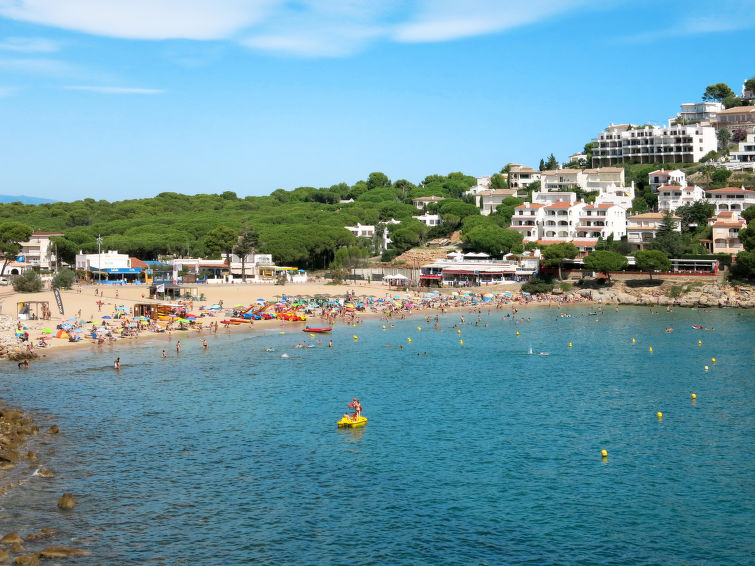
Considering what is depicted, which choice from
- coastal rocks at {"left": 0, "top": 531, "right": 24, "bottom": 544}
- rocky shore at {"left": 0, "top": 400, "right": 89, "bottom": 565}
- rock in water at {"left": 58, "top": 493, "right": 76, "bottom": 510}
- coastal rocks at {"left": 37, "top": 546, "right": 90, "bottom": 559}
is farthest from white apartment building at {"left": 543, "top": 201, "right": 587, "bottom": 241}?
coastal rocks at {"left": 0, "top": 531, "right": 24, "bottom": 544}

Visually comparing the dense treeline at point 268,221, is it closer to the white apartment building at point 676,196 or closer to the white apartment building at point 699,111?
the white apartment building at point 676,196

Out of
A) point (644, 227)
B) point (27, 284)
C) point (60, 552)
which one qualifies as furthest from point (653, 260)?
point (60, 552)

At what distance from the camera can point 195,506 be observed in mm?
23250

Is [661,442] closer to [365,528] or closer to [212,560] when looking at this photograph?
[365,528]

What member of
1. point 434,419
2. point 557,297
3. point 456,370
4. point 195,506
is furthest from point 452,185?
point 195,506

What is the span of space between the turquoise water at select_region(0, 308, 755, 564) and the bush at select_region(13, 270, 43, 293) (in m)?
27.5

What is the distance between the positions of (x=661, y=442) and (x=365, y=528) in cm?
1420

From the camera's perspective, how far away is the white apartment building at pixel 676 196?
92688mm

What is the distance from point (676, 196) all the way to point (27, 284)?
72.5 m

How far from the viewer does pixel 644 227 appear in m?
87.2

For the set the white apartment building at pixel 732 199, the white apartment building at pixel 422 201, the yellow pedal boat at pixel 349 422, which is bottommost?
the yellow pedal boat at pixel 349 422

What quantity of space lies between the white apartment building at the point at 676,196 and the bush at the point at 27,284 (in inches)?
2748

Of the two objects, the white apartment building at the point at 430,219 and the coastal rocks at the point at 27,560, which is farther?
the white apartment building at the point at 430,219

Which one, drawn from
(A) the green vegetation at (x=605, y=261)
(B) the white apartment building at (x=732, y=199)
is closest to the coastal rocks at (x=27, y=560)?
(A) the green vegetation at (x=605, y=261)
